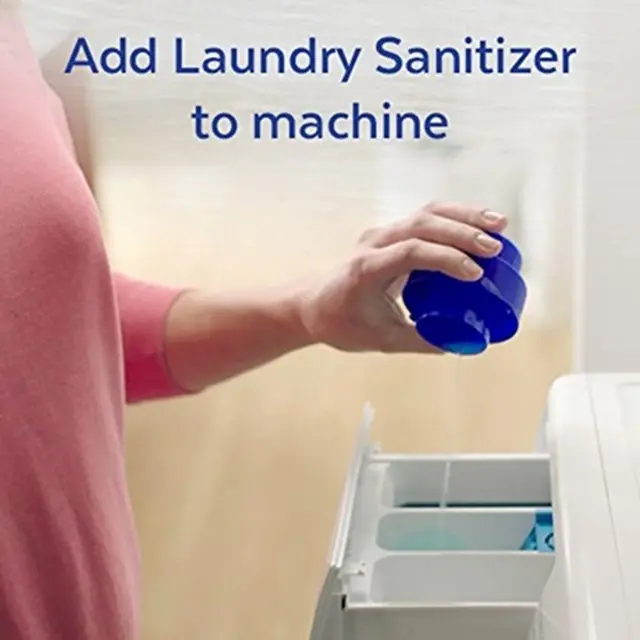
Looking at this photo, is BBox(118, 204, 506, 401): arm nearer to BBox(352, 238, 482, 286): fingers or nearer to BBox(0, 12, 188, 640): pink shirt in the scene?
BBox(352, 238, 482, 286): fingers

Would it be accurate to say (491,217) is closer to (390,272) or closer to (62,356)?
(390,272)

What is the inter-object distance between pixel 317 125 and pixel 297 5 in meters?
0.07

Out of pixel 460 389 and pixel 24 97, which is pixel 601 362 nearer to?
pixel 460 389

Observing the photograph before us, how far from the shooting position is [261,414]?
0.73m

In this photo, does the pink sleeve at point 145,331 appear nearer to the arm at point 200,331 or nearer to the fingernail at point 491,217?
the arm at point 200,331

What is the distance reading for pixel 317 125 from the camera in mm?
635

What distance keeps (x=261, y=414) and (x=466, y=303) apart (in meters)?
0.30

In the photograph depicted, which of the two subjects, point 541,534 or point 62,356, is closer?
point 62,356

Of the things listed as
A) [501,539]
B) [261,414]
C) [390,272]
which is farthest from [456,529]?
[261,414]

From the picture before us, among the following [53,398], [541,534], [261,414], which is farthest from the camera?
[261,414]

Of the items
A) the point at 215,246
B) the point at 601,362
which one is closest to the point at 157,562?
the point at 215,246

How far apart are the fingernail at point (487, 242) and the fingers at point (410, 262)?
0.03ft

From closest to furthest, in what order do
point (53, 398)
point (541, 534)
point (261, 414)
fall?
point (53, 398) < point (541, 534) < point (261, 414)

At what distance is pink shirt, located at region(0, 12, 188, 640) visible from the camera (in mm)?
379
